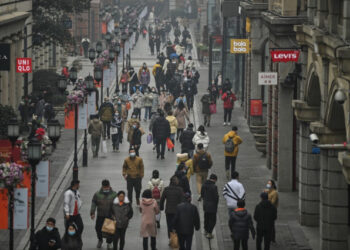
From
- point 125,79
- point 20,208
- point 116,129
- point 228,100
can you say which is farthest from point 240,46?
point 20,208

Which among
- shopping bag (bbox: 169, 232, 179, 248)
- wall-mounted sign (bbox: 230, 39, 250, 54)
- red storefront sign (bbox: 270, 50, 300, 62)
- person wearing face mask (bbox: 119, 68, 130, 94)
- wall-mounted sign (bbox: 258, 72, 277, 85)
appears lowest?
shopping bag (bbox: 169, 232, 179, 248)

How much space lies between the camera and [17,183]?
25.1 m

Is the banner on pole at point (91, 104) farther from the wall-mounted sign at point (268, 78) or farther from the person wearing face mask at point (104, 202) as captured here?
the person wearing face mask at point (104, 202)

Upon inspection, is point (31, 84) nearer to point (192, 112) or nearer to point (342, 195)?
point (192, 112)

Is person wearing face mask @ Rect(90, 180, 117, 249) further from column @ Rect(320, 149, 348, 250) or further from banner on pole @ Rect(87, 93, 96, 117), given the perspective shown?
banner on pole @ Rect(87, 93, 96, 117)

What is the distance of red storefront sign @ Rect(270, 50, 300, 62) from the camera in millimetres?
32250

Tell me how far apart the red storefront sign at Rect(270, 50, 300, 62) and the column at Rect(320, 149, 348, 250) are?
20.9ft

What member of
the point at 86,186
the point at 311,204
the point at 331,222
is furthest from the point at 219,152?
the point at 331,222

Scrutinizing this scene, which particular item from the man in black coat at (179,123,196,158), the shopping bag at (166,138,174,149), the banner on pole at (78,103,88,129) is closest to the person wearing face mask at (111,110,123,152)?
the shopping bag at (166,138,174,149)

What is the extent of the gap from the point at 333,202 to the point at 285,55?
717cm

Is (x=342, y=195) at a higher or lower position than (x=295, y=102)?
lower

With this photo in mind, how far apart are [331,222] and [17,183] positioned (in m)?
6.92

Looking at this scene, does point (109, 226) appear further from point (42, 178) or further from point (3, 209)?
point (42, 178)

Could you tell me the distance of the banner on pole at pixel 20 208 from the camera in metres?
25.5
